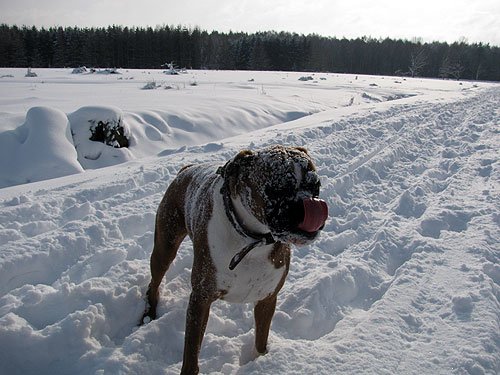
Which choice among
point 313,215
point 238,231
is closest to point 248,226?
point 238,231

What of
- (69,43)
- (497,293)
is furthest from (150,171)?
(69,43)

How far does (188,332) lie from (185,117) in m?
8.11

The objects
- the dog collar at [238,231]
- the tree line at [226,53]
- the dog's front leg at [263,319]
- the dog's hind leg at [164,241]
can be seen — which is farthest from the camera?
the tree line at [226,53]

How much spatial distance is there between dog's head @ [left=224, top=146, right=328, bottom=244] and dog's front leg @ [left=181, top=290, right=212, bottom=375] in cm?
66

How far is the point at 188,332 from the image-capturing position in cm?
218

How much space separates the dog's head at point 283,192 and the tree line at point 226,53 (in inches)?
2596

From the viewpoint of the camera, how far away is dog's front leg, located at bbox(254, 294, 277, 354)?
2453 millimetres

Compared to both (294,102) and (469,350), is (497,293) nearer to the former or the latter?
(469,350)

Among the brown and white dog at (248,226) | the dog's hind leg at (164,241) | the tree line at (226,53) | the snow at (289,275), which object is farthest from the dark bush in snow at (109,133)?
the tree line at (226,53)

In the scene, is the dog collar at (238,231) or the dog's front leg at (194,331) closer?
the dog collar at (238,231)

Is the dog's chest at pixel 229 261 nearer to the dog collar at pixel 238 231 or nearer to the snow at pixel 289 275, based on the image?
the dog collar at pixel 238 231

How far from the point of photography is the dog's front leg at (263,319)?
2453 millimetres

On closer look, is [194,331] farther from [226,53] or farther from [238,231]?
[226,53]

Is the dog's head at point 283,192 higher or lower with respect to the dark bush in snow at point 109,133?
higher
